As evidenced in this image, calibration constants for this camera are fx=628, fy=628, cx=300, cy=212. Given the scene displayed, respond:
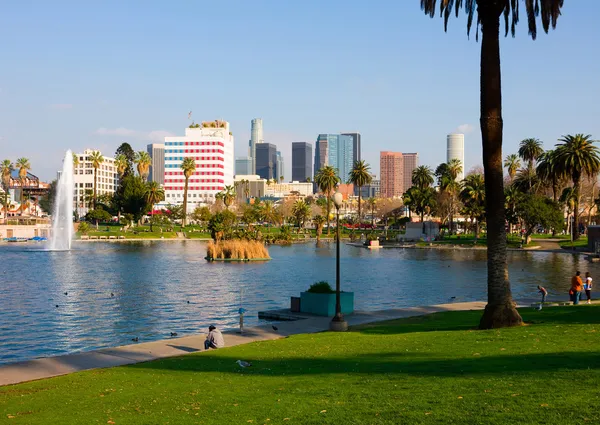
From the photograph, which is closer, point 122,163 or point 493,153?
point 493,153

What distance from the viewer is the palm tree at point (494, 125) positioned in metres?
23.4

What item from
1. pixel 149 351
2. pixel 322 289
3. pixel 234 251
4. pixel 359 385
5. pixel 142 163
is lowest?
pixel 149 351

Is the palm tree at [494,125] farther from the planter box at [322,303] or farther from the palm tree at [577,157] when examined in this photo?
the palm tree at [577,157]

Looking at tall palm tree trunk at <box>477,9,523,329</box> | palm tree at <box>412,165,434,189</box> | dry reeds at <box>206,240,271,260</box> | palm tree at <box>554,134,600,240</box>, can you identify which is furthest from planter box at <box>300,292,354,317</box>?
palm tree at <box>412,165,434,189</box>

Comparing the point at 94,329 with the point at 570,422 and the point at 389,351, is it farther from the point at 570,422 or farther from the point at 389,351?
the point at 570,422

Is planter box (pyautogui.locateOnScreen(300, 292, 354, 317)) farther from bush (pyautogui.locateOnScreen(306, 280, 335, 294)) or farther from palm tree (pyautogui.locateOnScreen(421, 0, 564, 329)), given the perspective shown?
palm tree (pyautogui.locateOnScreen(421, 0, 564, 329))

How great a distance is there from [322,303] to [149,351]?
11413 mm

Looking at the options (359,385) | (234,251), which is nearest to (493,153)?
(359,385)

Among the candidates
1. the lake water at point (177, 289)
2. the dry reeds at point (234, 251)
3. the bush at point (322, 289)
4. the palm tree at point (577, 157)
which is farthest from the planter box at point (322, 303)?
the palm tree at point (577, 157)

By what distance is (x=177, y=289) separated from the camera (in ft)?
178

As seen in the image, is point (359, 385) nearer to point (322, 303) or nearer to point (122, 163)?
point (322, 303)

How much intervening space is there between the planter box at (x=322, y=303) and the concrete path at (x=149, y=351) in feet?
1.98

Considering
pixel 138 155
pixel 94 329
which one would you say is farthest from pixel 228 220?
pixel 138 155

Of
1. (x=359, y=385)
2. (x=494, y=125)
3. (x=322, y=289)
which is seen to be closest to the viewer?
(x=359, y=385)
